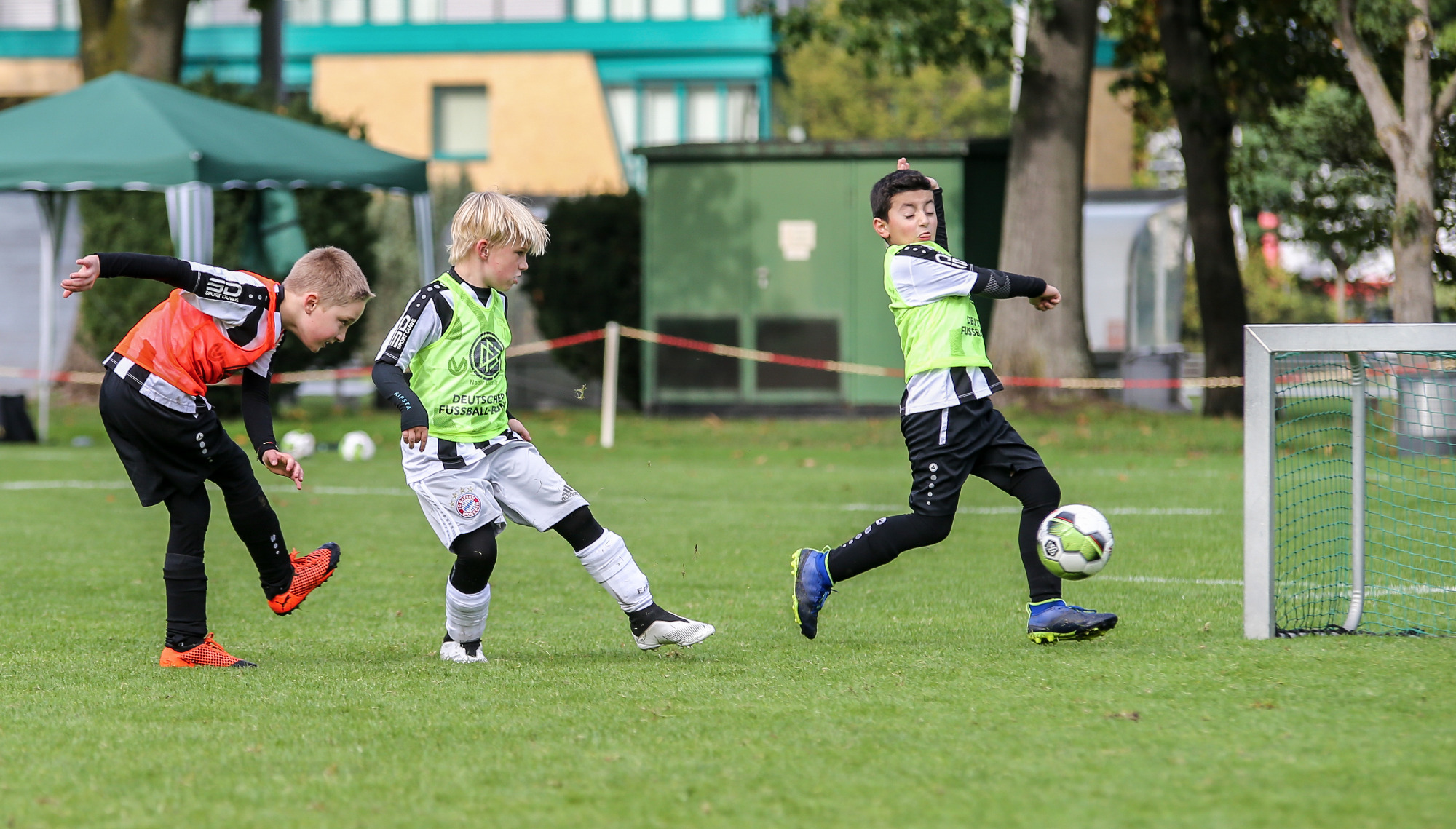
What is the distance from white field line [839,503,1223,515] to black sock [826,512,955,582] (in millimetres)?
4838

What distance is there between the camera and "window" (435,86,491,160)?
38000 millimetres

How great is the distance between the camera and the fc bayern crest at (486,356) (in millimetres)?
5371

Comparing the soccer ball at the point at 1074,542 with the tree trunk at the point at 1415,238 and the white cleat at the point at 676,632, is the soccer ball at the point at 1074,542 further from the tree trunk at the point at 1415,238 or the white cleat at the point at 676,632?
the tree trunk at the point at 1415,238

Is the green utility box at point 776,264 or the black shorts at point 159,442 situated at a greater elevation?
the green utility box at point 776,264

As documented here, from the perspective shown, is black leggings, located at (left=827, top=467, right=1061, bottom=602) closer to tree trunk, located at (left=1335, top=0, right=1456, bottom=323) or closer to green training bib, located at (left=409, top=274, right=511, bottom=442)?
green training bib, located at (left=409, top=274, right=511, bottom=442)

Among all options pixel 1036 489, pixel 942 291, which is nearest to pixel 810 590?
pixel 1036 489

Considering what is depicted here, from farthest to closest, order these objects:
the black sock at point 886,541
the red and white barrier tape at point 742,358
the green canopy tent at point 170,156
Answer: the red and white barrier tape at point 742,358 < the green canopy tent at point 170,156 < the black sock at point 886,541

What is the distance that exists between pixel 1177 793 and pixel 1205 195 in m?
16.6

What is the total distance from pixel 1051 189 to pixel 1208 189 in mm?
2243

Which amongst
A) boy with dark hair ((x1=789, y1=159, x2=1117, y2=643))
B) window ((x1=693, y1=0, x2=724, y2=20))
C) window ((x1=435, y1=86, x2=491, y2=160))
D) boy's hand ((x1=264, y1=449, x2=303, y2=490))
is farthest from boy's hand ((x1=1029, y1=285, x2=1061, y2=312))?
window ((x1=435, y1=86, x2=491, y2=160))

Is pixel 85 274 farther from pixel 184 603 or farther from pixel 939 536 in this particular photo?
pixel 939 536

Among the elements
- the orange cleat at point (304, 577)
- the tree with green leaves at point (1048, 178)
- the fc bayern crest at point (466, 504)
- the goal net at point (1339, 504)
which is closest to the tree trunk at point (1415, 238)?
the tree with green leaves at point (1048, 178)

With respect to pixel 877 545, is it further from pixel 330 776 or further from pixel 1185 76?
pixel 1185 76

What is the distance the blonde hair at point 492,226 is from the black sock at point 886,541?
1.63 m
